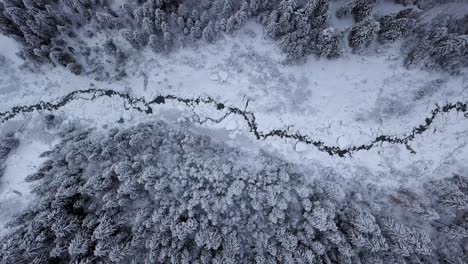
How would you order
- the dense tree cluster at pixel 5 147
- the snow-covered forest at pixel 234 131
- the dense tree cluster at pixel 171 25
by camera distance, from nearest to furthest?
the snow-covered forest at pixel 234 131
the dense tree cluster at pixel 171 25
the dense tree cluster at pixel 5 147

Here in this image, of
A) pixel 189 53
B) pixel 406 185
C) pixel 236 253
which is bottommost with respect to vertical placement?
pixel 236 253

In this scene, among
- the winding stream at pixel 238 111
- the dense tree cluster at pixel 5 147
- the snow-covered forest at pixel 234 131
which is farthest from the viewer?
the dense tree cluster at pixel 5 147

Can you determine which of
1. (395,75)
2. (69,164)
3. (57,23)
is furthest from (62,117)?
(395,75)

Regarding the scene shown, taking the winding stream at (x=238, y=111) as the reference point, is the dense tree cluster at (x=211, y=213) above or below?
below

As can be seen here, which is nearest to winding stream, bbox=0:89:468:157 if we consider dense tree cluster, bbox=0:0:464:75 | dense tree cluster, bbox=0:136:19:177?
dense tree cluster, bbox=0:136:19:177

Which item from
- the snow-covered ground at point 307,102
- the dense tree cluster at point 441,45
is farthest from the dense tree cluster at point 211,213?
the dense tree cluster at point 441,45

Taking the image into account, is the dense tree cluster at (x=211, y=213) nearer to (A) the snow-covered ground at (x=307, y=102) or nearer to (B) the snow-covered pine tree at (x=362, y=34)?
(A) the snow-covered ground at (x=307, y=102)

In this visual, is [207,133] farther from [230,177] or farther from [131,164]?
[131,164]
